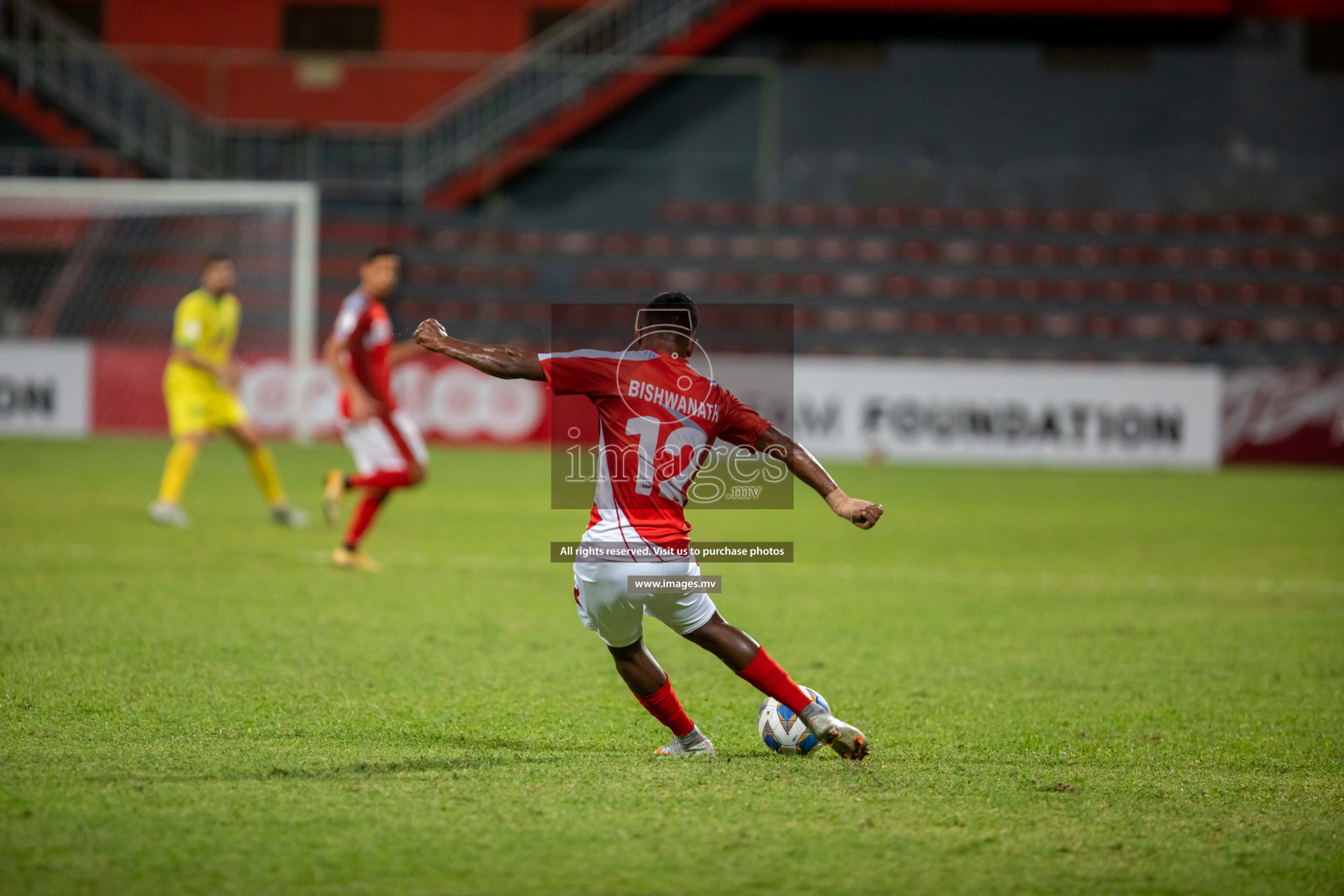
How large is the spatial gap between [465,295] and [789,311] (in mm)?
6043

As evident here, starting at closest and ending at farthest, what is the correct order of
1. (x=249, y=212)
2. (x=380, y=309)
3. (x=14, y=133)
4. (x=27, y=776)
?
(x=27, y=776) → (x=380, y=309) → (x=249, y=212) → (x=14, y=133)

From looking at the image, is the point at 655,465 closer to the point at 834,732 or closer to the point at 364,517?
the point at 834,732

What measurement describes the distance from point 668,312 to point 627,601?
1045mm

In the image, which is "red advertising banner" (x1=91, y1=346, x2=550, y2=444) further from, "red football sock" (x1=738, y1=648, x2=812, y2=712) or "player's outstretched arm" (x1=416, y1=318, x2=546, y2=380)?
"red football sock" (x1=738, y1=648, x2=812, y2=712)

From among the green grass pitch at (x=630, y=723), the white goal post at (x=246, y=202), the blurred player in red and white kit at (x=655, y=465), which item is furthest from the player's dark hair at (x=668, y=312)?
the white goal post at (x=246, y=202)

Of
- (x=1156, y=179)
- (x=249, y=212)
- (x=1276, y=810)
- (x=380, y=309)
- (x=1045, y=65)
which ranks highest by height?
(x=1045, y=65)

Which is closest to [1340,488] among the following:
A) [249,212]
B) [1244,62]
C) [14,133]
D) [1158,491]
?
[1158,491]

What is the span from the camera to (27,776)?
4.33 meters

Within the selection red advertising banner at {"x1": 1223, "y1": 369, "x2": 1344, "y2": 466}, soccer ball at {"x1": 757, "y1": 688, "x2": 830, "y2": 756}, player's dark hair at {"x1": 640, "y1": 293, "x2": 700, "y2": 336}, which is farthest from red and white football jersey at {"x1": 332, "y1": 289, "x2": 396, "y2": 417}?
red advertising banner at {"x1": 1223, "y1": 369, "x2": 1344, "y2": 466}

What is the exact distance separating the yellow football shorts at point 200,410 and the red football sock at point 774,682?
7.99 metres

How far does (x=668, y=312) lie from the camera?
15.6 feet

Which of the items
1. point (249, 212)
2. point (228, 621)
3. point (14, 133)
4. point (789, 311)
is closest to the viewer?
point (228, 621)

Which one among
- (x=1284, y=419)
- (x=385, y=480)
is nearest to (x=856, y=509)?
(x=385, y=480)

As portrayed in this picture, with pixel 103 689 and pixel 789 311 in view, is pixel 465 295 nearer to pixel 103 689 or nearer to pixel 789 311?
pixel 789 311
